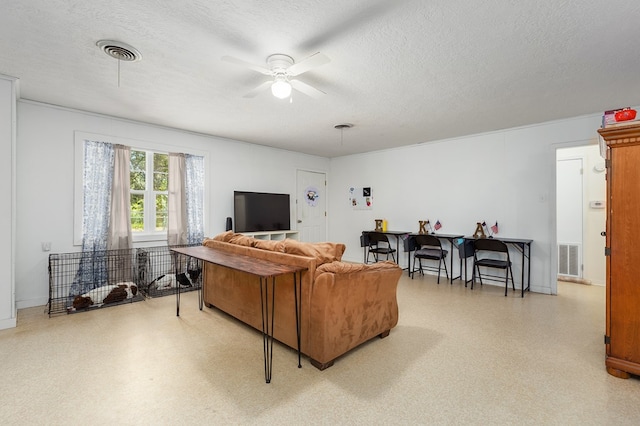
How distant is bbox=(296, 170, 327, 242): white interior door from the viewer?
271 inches

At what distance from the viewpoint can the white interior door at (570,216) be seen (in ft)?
16.2

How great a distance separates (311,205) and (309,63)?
4.96 meters

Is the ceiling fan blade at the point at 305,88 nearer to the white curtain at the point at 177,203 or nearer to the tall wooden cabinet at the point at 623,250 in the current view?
the tall wooden cabinet at the point at 623,250

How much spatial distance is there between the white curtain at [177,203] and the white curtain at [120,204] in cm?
58

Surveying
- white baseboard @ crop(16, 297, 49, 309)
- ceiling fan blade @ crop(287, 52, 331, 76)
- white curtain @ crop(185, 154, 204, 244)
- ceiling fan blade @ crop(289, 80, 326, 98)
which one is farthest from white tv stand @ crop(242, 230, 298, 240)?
ceiling fan blade @ crop(287, 52, 331, 76)

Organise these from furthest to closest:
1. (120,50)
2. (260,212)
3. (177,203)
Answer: (260,212), (177,203), (120,50)

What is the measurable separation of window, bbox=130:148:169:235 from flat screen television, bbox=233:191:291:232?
47.4 inches

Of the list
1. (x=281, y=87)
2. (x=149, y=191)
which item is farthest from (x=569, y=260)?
(x=149, y=191)

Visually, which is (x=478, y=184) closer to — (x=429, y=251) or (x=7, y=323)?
(x=429, y=251)

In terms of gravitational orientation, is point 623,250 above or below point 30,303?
above

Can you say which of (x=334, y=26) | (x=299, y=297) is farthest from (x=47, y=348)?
(x=334, y=26)

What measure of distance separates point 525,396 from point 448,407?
569 millimetres

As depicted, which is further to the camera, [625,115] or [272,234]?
[272,234]

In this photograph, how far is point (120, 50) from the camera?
7.99 ft
